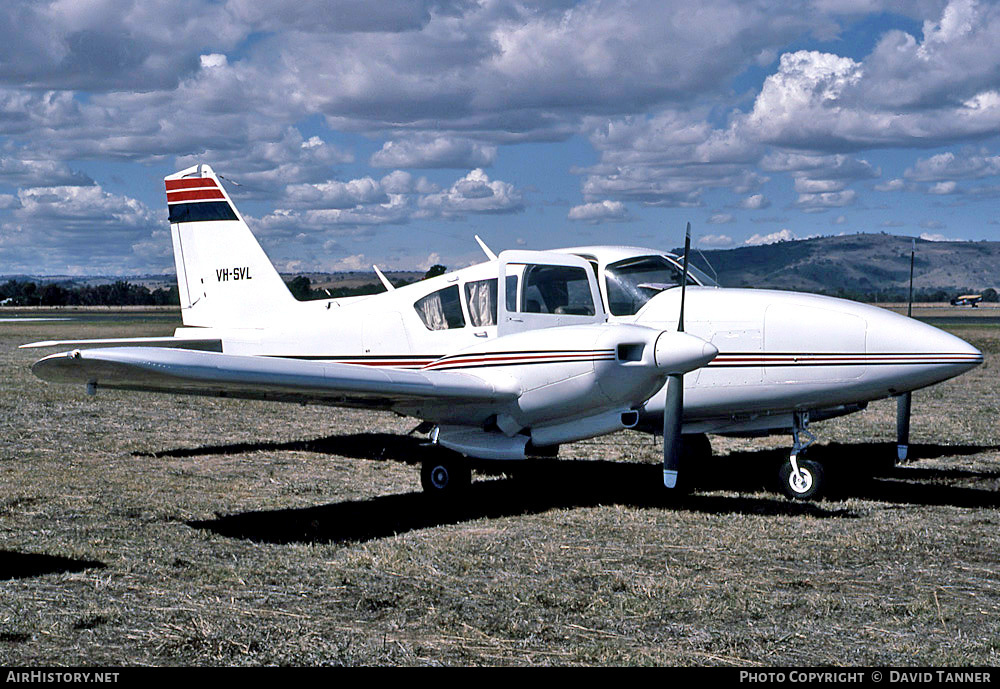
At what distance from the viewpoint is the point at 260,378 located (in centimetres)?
783

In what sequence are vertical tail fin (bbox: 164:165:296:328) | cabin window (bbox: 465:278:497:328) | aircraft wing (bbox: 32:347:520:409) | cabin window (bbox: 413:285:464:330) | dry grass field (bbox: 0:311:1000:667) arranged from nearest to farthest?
dry grass field (bbox: 0:311:1000:667)
aircraft wing (bbox: 32:347:520:409)
cabin window (bbox: 465:278:497:328)
cabin window (bbox: 413:285:464:330)
vertical tail fin (bbox: 164:165:296:328)

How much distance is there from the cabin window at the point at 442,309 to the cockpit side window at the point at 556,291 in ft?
3.02

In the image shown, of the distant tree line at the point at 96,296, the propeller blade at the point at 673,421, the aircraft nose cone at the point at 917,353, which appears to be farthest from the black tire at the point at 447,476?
the distant tree line at the point at 96,296

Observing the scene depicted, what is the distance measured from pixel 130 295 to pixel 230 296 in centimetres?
12137

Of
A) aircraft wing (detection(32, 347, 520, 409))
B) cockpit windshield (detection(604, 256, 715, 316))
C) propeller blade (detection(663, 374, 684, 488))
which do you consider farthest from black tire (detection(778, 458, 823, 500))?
aircraft wing (detection(32, 347, 520, 409))

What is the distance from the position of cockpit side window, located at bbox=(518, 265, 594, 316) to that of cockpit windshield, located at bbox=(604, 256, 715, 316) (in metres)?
0.26

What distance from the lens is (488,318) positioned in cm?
1016

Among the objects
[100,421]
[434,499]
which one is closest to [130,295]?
[100,421]

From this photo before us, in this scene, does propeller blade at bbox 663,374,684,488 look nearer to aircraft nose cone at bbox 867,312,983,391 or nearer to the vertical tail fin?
aircraft nose cone at bbox 867,312,983,391

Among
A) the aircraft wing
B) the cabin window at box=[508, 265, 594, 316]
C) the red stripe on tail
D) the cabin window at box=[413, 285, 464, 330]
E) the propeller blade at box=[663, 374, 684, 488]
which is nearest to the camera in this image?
the aircraft wing

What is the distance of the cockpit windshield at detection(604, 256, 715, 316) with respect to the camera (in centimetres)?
988

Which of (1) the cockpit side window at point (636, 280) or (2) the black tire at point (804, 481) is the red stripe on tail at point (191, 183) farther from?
(2) the black tire at point (804, 481)
